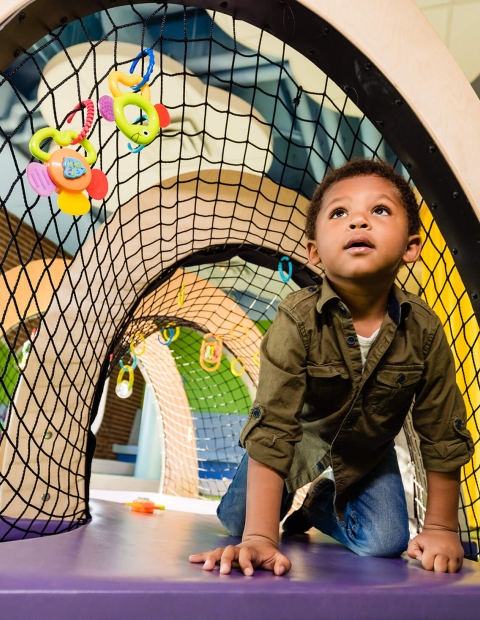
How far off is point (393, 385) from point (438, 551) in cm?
18

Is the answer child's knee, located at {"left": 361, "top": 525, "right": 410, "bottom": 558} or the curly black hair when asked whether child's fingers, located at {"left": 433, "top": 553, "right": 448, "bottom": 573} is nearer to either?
child's knee, located at {"left": 361, "top": 525, "right": 410, "bottom": 558}

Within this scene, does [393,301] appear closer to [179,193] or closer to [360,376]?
[360,376]

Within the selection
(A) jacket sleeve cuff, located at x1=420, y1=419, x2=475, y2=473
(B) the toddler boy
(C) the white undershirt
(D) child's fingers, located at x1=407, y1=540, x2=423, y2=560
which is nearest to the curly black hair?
(B) the toddler boy

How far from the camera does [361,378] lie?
0.64 metres

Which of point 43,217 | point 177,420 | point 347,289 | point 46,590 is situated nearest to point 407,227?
point 347,289

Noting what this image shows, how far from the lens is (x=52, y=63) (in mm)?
2078

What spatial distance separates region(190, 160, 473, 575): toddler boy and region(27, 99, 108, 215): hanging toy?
25 centimetres

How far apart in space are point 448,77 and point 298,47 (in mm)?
169

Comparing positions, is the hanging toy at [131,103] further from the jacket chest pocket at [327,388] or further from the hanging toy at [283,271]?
the hanging toy at [283,271]

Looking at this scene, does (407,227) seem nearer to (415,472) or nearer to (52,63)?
(415,472)

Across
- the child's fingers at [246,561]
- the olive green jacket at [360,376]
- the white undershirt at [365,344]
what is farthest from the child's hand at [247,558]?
the white undershirt at [365,344]

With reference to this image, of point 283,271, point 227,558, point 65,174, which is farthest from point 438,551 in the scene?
point 283,271

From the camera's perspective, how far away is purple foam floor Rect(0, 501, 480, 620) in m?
0.33

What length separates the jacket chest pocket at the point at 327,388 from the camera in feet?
2.05
